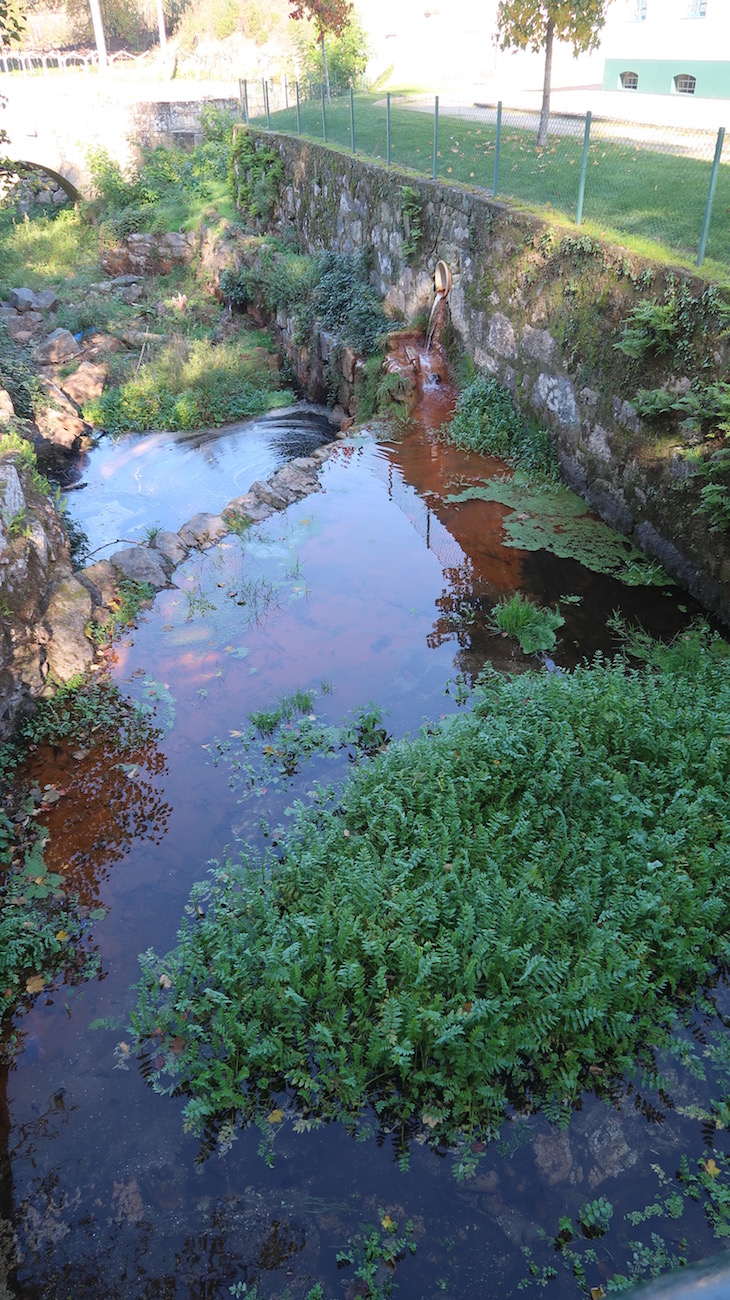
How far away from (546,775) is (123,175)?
2854cm

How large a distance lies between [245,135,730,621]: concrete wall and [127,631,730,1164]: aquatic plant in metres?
2.94

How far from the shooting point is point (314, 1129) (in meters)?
3.90

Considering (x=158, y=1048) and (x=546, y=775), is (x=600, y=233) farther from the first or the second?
(x=158, y=1048)

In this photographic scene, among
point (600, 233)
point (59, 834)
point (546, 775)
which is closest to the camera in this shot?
point (546, 775)

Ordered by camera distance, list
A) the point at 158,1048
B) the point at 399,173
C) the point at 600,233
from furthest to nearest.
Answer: the point at 399,173 → the point at 600,233 → the point at 158,1048

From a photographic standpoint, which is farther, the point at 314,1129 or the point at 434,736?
the point at 434,736

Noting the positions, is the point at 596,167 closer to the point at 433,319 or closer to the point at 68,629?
the point at 433,319

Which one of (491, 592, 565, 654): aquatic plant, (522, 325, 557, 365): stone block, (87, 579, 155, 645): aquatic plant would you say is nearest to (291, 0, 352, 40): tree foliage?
(522, 325, 557, 365): stone block

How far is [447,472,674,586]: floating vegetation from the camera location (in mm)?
8148

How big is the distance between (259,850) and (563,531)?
5.28 meters

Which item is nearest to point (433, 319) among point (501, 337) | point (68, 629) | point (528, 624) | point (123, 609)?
point (501, 337)

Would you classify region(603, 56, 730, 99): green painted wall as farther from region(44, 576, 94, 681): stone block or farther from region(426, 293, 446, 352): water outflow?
region(44, 576, 94, 681): stone block

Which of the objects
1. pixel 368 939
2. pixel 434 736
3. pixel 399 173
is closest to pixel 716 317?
pixel 434 736

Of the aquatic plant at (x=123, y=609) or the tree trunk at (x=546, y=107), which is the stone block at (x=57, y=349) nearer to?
the tree trunk at (x=546, y=107)
